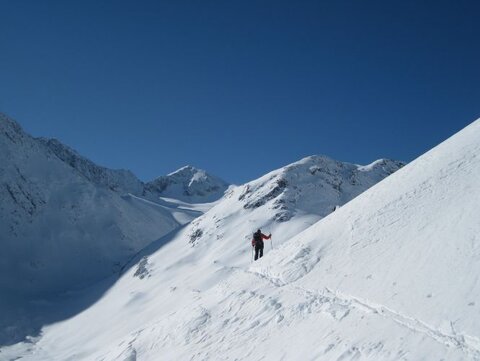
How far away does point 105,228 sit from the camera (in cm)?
7338

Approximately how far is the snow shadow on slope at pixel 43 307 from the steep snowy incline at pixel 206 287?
3.04ft

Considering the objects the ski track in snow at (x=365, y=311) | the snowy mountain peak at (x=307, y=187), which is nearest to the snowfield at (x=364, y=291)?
the ski track in snow at (x=365, y=311)

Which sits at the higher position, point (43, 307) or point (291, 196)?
point (43, 307)

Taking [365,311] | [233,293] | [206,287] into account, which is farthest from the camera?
[206,287]

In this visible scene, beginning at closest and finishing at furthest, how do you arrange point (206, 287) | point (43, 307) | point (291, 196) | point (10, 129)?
point (206, 287) → point (291, 196) → point (43, 307) → point (10, 129)

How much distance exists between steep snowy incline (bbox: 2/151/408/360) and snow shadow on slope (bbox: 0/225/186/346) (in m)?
0.93

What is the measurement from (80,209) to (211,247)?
143ft

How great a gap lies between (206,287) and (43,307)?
2916 centimetres

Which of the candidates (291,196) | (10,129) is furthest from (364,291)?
(10,129)

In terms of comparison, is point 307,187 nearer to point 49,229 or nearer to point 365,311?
point 365,311

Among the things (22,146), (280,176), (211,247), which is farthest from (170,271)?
(22,146)

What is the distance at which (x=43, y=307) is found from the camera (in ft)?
159

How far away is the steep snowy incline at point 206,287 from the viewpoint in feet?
51.0

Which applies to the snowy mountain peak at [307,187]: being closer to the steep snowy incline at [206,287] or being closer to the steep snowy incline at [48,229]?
the steep snowy incline at [206,287]
